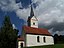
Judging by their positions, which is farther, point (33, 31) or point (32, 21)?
point (32, 21)

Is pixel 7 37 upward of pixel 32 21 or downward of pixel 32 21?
downward

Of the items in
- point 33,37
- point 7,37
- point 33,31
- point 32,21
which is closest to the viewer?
point 7,37

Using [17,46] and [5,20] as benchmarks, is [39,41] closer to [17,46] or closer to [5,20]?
[17,46]

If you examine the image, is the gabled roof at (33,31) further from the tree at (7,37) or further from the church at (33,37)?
the tree at (7,37)

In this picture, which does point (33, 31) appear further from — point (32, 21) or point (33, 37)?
point (32, 21)

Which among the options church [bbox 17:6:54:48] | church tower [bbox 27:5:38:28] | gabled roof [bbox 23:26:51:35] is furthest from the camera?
church tower [bbox 27:5:38:28]

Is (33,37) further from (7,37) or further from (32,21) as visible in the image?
(32,21)

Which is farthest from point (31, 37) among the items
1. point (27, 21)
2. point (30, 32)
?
point (27, 21)

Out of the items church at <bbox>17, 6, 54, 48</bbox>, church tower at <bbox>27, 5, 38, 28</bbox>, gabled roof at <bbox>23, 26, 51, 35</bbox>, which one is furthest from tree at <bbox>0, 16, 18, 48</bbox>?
church tower at <bbox>27, 5, 38, 28</bbox>

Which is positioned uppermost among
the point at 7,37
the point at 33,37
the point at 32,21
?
the point at 32,21

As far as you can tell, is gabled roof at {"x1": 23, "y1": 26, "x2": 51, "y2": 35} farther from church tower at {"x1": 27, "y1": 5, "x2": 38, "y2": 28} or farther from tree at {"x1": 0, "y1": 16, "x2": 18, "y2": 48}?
tree at {"x1": 0, "y1": 16, "x2": 18, "y2": 48}

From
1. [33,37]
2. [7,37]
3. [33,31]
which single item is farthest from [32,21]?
[7,37]

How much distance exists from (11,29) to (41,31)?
17412mm

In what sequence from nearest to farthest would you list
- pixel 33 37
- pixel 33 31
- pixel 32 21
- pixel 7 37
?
1. pixel 7 37
2. pixel 33 37
3. pixel 33 31
4. pixel 32 21
